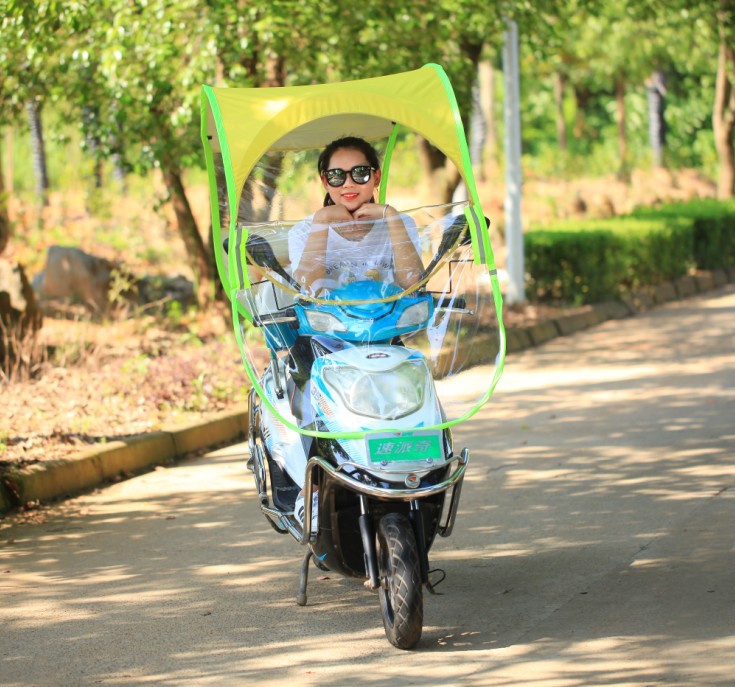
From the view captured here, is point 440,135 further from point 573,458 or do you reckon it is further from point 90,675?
point 573,458

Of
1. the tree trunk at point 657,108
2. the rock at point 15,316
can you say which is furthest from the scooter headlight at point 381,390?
the tree trunk at point 657,108

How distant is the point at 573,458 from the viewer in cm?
789

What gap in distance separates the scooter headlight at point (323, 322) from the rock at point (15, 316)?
523 cm

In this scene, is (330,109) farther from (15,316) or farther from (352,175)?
(15,316)

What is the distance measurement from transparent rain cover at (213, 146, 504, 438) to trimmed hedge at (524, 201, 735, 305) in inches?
384

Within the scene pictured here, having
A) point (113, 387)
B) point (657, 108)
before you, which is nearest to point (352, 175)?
point (113, 387)

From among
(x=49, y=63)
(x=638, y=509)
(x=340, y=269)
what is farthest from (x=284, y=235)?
(x=49, y=63)

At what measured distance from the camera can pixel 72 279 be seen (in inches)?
529

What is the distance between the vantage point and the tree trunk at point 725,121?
23.8 m

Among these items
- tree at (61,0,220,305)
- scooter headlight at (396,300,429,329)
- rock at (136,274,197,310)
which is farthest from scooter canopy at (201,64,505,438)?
rock at (136,274,197,310)

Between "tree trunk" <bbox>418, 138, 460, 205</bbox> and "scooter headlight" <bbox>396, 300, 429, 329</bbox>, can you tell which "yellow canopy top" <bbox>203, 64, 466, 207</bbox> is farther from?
"tree trunk" <bbox>418, 138, 460, 205</bbox>

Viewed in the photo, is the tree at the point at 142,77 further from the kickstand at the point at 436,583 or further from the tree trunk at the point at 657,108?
the tree trunk at the point at 657,108

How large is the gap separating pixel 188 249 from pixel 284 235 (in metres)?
7.50

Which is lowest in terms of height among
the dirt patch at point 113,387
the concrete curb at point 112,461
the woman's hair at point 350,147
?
the concrete curb at point 112,461
